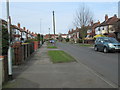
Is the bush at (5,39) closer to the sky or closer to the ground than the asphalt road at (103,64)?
closer to the sky

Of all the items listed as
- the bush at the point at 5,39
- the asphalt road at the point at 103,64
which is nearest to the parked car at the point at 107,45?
the asphalt road at the point at 103,64

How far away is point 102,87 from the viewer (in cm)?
460

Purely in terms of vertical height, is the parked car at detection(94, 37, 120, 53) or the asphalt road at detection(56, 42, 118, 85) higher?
the parked car at detection(94, 37, 120, 53)

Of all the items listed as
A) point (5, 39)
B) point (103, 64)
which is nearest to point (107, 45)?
point (103, 64)

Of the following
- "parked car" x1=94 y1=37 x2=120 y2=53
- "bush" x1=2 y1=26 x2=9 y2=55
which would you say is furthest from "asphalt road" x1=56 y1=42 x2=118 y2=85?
"bush" x1=2 y1=26 x2=9 y2=55

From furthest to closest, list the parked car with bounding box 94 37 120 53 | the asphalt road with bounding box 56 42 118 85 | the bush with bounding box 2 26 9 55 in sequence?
the parked car with bounding box 94 37 120 53 < the asphalt road with bounding box 56 42 118 85 < the bush with bounding box 2 26 9 55

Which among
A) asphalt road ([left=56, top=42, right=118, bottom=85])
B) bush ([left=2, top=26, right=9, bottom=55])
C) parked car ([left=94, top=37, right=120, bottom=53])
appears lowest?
asphalt road ([left=56, top=42, right=118, bottom=85])

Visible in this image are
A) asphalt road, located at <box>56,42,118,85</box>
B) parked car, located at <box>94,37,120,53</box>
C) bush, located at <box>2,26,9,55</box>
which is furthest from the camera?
parked car, located at <box>94,37,120,53</box>

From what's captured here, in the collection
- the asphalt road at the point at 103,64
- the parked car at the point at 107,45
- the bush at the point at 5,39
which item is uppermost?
the bush at the point at 5,39

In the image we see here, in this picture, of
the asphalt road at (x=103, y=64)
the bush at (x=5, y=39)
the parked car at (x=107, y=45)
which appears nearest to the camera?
the bush at (x=5, y=39)

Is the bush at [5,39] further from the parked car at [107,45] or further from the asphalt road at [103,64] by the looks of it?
the parked car at [107,45]

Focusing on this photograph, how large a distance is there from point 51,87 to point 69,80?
3.09ft

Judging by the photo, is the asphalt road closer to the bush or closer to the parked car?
the parked car

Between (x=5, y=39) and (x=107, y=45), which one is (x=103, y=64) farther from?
(x=107, y=45)
